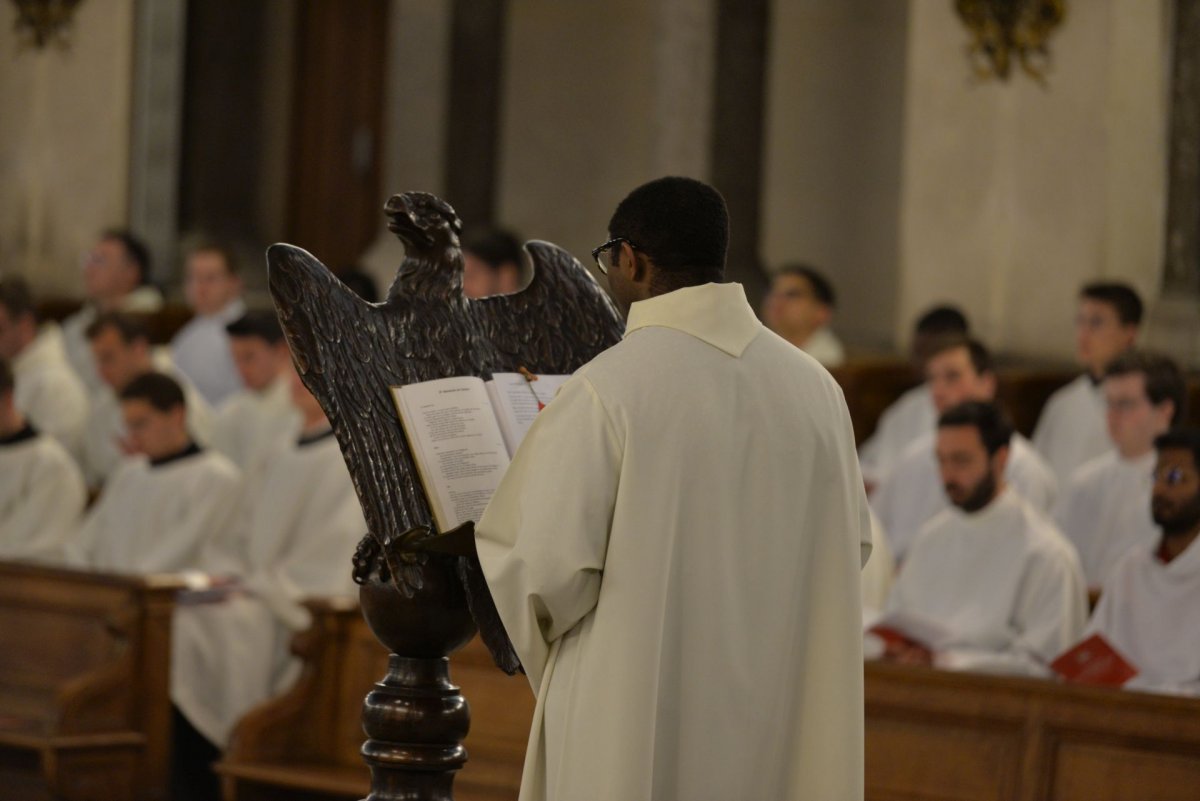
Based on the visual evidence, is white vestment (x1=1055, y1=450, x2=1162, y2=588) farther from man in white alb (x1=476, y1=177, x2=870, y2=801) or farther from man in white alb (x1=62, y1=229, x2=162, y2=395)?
man in white alb (x1=62, y1=229, x2=162, y2=395)

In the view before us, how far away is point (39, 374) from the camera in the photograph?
981cm

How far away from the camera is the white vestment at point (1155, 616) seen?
229 inches

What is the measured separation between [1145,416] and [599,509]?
4353 millimetres

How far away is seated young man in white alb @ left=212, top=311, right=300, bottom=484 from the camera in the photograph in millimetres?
8711

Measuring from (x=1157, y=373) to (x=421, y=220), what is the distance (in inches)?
156

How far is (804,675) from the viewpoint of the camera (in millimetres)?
3441

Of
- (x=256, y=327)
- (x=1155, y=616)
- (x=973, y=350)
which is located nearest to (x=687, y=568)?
(x=1155, y=616)

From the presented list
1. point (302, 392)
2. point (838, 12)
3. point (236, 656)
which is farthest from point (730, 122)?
point (236, 656)

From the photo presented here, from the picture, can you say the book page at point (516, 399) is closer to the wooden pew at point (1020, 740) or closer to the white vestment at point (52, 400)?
the wooden pew at point (1020, 740)

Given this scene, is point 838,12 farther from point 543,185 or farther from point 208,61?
point 208,61

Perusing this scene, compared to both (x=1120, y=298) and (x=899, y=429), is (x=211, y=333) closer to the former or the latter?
(x=899, y=429)

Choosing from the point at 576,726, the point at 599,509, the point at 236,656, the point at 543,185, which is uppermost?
the point at 543,185

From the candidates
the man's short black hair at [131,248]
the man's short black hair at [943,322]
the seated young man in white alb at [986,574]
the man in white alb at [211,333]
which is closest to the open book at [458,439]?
the seated young man in white alb at [986,574]

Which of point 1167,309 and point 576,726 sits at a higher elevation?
point 1167,309
